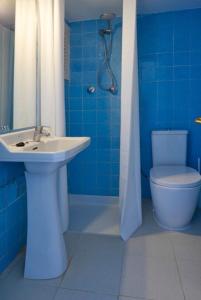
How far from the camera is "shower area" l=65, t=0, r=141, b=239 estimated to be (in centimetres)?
249

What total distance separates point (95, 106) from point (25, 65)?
958 millimetres

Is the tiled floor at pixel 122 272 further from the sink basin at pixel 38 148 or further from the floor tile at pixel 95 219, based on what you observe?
the sink basin at pixel 38 148

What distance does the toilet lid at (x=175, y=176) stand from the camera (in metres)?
1.92

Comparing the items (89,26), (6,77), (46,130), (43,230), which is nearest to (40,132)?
(46,130)

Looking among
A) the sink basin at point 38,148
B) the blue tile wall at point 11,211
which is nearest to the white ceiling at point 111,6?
the sink basin at point 38,148

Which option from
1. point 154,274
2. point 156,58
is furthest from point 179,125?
point 154,274

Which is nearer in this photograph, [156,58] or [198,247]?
[198,247]

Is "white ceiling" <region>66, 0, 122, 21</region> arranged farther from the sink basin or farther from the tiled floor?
the tiled floor

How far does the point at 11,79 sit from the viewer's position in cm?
174

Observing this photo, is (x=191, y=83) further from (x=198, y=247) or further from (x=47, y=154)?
(x=47, y=154)

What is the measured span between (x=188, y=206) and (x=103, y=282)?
0.90 m

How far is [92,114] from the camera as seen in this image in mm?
2658

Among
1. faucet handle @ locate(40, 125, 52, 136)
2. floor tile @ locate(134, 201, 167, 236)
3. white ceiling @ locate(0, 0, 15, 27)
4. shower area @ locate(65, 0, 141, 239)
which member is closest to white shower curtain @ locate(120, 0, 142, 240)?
floor tile @ locate(134, 201, 167, 236)

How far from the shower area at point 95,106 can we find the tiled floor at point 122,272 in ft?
1.55
